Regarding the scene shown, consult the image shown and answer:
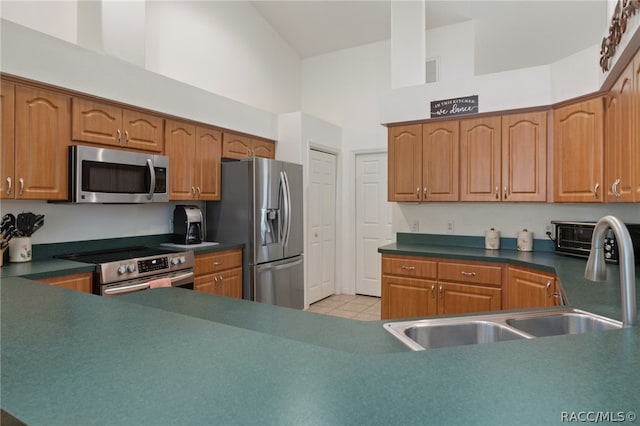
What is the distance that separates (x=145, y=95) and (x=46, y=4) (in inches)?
37.8

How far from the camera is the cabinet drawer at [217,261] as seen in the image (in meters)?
3.45

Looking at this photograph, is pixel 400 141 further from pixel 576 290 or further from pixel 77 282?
pixel 77 282

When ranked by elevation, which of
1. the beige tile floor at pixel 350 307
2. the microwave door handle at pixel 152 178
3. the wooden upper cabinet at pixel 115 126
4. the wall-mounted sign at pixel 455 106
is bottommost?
the beige tile floor at pixel 350 307

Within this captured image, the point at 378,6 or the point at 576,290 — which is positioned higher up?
the point at 378,6

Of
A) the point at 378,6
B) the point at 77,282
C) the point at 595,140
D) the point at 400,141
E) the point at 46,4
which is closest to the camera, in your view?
the point at 77,282

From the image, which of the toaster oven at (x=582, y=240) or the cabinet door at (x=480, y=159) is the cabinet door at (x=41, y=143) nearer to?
the cabinet door at (x=480, y=159)

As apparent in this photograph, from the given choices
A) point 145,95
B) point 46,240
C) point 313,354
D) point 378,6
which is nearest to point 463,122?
point 378,6

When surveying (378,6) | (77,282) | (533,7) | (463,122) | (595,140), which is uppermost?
(378,6)

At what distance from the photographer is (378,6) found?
4.72 metres

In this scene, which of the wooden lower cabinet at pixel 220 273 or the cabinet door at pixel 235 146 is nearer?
the wooden lower cabinet at pixel 220 273

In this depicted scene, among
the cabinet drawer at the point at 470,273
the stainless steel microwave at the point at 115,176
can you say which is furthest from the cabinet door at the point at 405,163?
the stainless steel microwave at the point at 115,176

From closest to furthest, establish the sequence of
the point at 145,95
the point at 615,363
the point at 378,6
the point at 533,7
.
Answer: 1. the point at 615,363
2. the point at 145,95
3. the point at 533,7
4. the point at 378,6

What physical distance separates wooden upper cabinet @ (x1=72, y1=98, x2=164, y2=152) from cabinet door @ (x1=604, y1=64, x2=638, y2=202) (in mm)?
3409

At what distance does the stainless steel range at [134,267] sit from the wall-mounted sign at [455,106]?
2.52 m
